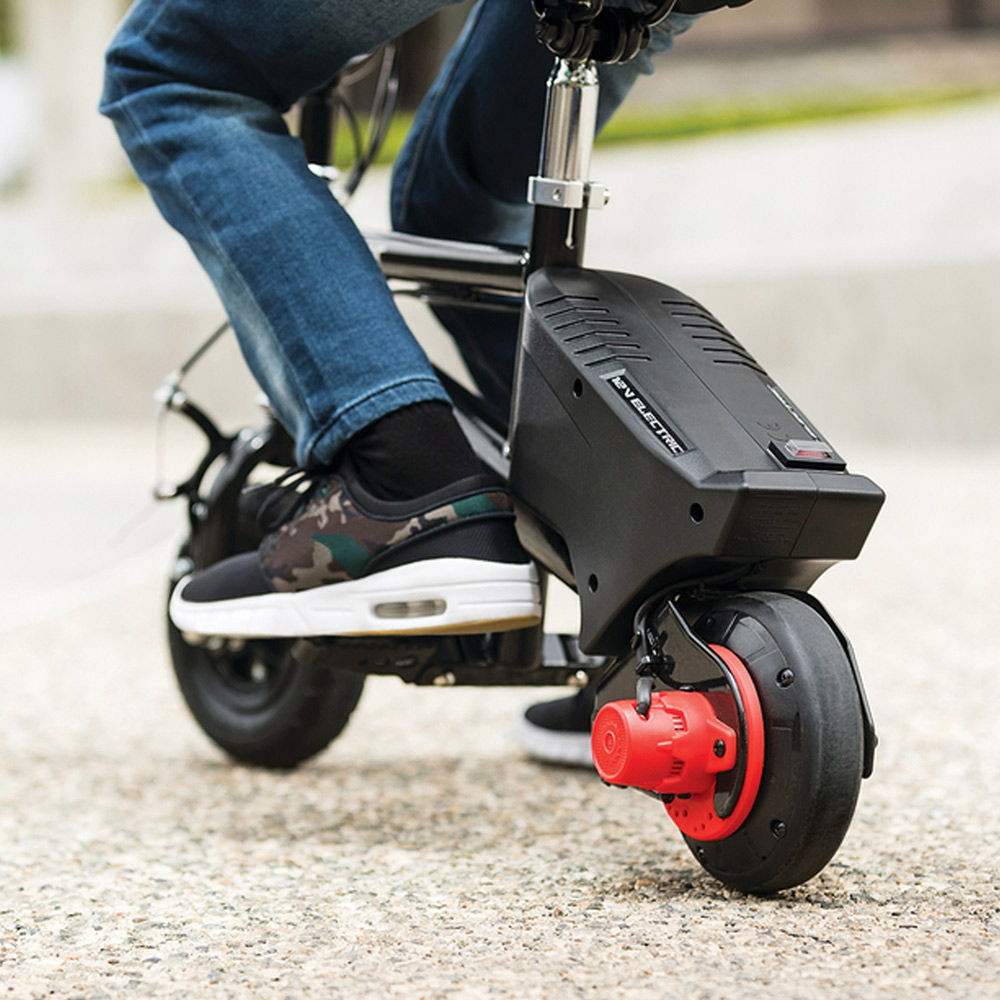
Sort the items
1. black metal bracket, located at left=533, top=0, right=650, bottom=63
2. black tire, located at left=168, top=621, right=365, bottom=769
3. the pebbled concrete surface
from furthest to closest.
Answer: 1. black tire, located at left=168, top=621, right=365, bottom=769
2. black metal bracket, located at left=533, top=0, right=650, bottom=63
3. the pebbled concrete surface

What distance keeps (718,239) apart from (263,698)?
6.16 metres

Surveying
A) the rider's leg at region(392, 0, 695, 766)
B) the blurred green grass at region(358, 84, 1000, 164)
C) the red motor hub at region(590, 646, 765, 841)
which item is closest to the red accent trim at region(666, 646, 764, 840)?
the red motor hub at region(590, 646, 765, 841)

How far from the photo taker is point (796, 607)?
1058 mm

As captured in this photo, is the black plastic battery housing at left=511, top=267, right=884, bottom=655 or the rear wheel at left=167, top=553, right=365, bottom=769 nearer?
the black plastic battery housing at left=511, top=267, right=884, bottom=655

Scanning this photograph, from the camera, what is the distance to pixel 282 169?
1322mm

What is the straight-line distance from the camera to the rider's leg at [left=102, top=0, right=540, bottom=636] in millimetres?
1240

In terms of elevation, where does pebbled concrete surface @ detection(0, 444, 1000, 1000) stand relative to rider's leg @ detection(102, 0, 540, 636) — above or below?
below

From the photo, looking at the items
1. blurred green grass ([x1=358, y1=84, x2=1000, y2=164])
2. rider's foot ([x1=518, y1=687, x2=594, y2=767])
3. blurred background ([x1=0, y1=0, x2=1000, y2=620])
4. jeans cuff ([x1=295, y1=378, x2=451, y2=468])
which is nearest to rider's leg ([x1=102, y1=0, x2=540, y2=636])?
jeans cuff ([x1=295, y1=378, x2=451, y2=468])

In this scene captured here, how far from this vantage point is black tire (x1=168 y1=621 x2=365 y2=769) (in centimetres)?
168

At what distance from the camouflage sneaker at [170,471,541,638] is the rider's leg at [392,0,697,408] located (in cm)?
35

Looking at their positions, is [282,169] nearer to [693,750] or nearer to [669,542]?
[669,542]

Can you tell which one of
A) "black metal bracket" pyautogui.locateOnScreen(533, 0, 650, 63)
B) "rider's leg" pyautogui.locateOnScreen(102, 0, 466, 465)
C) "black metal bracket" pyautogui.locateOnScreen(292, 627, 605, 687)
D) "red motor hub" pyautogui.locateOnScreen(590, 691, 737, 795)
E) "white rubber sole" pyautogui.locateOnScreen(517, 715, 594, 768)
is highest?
"black metal bracket" pyautogui.locateOnScreen(533, 0, 650, 63)

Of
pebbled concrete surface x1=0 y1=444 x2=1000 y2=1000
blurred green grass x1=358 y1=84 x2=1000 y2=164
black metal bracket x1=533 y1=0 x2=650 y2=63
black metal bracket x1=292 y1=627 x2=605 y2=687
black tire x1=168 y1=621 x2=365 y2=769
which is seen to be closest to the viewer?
pebbled concrete surface x1=0 y1=444 x2=1000 y2=1000

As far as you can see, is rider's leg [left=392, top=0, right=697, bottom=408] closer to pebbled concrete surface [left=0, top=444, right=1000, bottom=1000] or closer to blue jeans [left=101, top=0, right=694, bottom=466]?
blue jeans [left=101, top=0, right=694, bottom=466]
